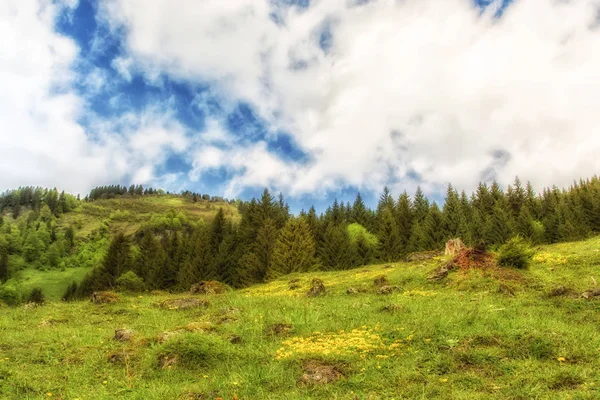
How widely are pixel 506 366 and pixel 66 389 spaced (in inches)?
454

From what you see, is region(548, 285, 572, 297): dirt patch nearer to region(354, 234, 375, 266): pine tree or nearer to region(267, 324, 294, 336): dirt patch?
region(267, 324, 294, 336): dirt patch

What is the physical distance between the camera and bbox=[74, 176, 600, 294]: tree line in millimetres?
65750

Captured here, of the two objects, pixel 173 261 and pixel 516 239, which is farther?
pixel 173 261

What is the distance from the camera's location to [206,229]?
80.9 meters

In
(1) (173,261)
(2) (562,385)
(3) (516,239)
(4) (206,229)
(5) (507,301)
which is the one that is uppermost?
(4) (206,229)

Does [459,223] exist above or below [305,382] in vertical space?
above

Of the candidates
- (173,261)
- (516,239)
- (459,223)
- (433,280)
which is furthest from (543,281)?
(173,261)

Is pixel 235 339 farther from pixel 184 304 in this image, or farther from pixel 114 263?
pixel 114 263

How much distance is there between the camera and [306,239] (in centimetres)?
6262

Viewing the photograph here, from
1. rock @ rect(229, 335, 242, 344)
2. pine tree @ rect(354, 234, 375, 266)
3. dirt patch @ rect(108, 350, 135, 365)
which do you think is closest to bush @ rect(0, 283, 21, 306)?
pine tree @ rect(354, 234, 375, 266)

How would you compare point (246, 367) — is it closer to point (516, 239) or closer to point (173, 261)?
point (516, 239)

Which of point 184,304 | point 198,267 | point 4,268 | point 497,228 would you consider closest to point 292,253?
point 198,267

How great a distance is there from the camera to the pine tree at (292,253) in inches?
2359

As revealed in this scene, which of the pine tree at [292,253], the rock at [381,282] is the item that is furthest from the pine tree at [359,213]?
the rock at [381,282]
